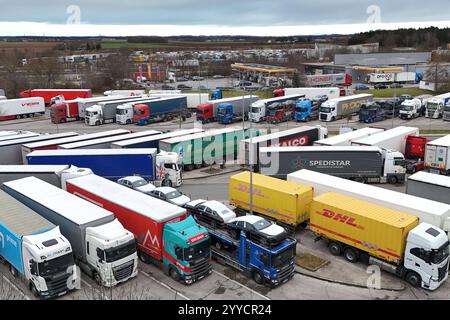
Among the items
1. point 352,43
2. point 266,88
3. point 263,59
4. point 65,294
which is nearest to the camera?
point 65,294

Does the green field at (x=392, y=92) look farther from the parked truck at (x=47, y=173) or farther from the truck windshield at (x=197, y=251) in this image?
the truck windshield at (x=197, y=251)

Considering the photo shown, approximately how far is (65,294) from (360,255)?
12.5m

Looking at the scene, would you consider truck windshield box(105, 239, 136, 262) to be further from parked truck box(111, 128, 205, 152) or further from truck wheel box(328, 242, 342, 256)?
parked truck box(111, 128, 205, 152)

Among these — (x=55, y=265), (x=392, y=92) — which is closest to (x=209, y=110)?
(x=392, y=92)

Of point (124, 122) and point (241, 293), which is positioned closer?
point (241, 293)

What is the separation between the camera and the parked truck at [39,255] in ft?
54.0

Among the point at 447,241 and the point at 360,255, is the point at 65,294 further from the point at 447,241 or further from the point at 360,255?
the point at 447,241

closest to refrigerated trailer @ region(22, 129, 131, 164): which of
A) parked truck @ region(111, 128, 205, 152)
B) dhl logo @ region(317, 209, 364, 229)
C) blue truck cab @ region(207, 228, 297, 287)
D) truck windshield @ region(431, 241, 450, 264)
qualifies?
parked truck @ region(111, 128, 205, 152)

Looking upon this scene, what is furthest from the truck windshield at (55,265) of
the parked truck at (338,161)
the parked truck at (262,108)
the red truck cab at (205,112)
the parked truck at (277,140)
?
the parked truck at (262,108)

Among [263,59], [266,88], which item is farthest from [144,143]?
[263,59]

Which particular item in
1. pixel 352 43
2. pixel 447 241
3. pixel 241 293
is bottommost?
pixel 241 293

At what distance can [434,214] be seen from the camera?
18.8m

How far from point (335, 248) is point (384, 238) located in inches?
110

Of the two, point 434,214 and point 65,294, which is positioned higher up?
point 434,214
